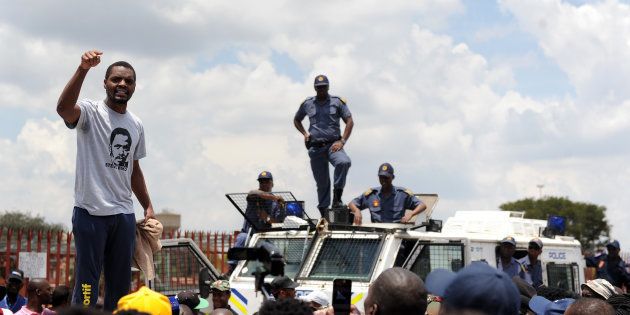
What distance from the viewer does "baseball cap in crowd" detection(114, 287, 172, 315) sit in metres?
3.80

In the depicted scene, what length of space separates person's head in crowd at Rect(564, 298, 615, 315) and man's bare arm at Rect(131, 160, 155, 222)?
7.93 feet

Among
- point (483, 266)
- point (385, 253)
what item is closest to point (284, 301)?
point (483, 266)

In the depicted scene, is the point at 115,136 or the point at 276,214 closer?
the point at 115,136

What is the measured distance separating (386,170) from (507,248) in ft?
5.17

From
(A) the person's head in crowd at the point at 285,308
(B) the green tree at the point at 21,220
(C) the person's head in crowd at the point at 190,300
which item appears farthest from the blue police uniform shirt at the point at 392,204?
(B) the green tree at the point at 21,220

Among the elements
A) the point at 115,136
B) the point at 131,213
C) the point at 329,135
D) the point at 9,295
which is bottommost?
the point at 9,295

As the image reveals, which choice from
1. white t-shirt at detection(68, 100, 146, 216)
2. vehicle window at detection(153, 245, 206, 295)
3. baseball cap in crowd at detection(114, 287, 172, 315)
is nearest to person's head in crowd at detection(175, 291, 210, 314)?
vehicle window at detection(153, 245, 206, 295)

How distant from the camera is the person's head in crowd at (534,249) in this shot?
1087 centimetres

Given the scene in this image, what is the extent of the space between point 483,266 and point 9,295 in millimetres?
7172

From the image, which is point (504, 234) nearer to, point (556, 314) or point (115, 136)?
point (556, 314)

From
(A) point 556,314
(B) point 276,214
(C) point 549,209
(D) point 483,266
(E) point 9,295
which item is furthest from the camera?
(C) point 549,209

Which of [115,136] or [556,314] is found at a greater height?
[115,136]

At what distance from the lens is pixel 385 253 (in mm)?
9703

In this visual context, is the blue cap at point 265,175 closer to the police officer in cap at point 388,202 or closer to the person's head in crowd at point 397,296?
the police officer in cap at point 388,202
